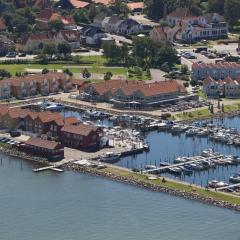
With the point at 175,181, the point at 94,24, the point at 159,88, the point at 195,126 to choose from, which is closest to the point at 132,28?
the point at 94,24

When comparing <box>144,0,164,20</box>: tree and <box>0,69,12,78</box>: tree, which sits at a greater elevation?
<box>144,0,164,20</box>: tree

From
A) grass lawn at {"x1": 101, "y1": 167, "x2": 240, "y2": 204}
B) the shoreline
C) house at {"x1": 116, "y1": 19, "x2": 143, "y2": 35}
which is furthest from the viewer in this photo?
house at {"x1": 116, "y1": 19, "x2": 143, "y2": 35}

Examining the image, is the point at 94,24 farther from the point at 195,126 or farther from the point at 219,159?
the point at 219,159

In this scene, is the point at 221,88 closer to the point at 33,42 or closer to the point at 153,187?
the point at 33,42

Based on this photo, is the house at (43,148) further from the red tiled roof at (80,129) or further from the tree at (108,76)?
the tree at (108,76)

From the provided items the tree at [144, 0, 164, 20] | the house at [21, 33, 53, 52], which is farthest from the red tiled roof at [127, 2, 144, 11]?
the house at [21, 33, 53, 52]

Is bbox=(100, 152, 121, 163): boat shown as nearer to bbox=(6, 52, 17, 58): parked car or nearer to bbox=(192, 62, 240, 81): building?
bbox=(192, 62, 240, 81): building
